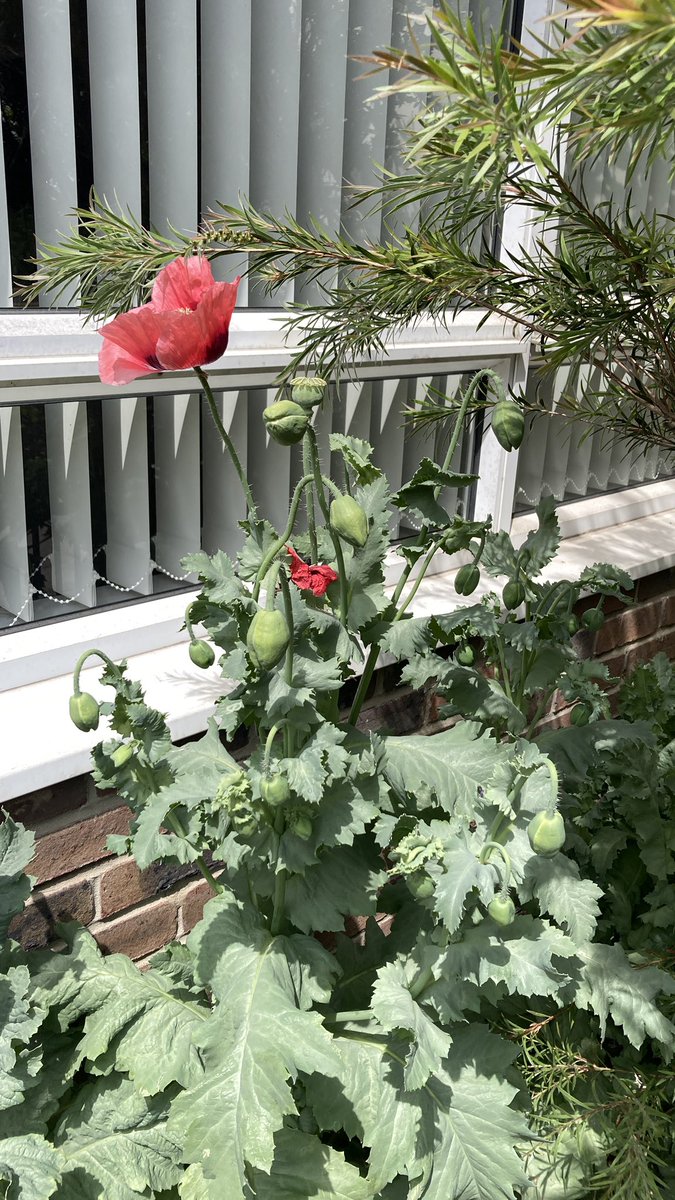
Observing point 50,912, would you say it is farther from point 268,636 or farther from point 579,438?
point 579,438

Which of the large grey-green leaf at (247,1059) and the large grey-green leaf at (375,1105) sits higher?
the large grey-green leaf at (247,1059)

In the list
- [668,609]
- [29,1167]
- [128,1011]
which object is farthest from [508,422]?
[668,609]

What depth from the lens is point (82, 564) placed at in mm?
1373

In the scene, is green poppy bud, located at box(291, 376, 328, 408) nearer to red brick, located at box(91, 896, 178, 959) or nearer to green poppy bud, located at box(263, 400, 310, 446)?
green poppy bud, located at box(263, 400, 310, 446)

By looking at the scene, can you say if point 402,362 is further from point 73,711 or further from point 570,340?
point 73,711

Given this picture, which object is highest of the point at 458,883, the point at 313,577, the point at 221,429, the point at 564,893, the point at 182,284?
the point at 182,284

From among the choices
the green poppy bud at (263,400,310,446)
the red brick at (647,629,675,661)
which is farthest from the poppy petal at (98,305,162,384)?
the red brick at (647,629,675,661)

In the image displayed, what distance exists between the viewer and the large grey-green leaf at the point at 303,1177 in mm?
1088

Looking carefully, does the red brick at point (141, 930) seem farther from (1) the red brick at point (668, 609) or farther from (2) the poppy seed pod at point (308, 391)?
(1) the red brick at point (668, 609)

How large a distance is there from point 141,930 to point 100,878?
0.12m

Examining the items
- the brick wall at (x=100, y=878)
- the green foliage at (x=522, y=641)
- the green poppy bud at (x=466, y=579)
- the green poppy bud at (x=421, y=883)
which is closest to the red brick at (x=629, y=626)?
the brick wall at (x=100, y=878)

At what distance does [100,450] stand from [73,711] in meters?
0.52

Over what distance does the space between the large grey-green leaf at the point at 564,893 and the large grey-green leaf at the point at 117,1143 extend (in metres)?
0.51

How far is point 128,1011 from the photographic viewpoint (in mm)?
1110
